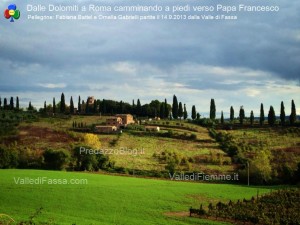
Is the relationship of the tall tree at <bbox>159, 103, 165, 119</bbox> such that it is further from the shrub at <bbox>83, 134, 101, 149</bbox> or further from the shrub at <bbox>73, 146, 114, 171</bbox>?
the shrub at <bbox>73, 146, 114, 171</bbox>

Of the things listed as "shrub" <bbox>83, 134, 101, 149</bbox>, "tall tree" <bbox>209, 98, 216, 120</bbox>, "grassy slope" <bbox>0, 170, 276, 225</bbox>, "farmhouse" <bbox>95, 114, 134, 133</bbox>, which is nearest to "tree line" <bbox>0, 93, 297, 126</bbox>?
"tall tree" <bbox>209, 98, 216, 120</bbox>

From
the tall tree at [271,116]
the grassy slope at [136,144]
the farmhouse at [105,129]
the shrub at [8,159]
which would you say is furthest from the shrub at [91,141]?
the tall tree at [271,116]

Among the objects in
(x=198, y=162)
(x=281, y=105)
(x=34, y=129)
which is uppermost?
(x=281, y=105)

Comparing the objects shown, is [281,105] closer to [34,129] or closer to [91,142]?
Answer: [91,142]

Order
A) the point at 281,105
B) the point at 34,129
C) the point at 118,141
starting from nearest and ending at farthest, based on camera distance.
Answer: the point at 118,141 < the point at 34,129 < the point at 281,105

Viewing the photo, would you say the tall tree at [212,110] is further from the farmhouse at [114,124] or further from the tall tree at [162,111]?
the farmhouse at [114,124]

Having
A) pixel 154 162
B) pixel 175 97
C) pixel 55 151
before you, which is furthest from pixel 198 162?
pixel 175 97

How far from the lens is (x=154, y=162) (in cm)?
7538

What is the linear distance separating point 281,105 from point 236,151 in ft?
118

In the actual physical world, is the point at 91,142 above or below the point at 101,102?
below

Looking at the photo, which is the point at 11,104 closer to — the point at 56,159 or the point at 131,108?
the point at 131,108

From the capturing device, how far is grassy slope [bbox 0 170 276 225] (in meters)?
31.8

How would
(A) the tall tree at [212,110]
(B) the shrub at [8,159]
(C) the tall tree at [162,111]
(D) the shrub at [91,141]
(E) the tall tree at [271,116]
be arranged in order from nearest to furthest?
(B) the shrub at [8,159] < (D) the shrub at [91,141] < (E) the tall tree at [271,116] < (A) the tall tree at [212,110] < (C) the tall tree at [162,111]

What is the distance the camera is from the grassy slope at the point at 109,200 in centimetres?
3180
